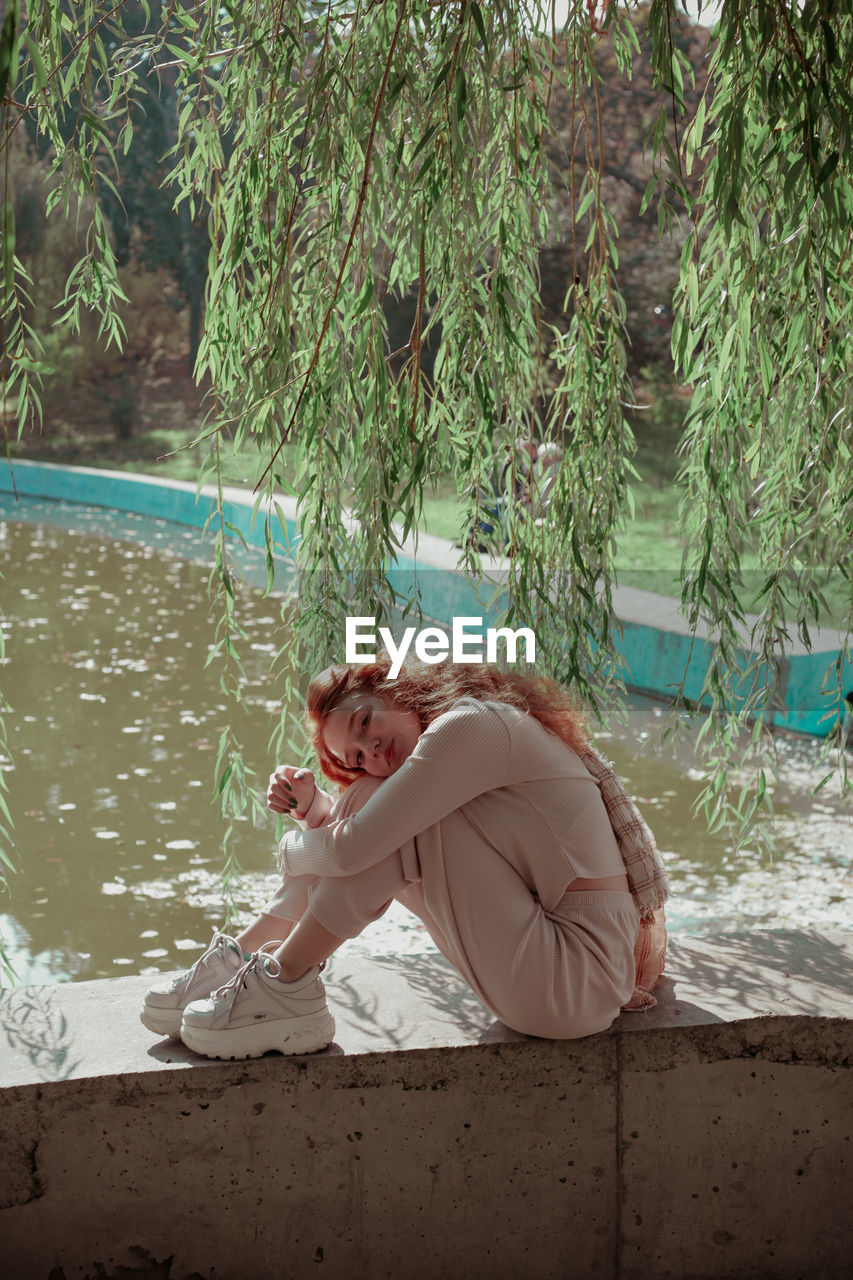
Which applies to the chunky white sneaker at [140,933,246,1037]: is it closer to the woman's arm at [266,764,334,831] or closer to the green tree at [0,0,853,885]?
the woman's arm at [266,764,334,831]

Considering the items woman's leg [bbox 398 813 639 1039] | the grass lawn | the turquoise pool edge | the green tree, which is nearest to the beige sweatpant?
woman's leg [bbox 398 813 639 1039]

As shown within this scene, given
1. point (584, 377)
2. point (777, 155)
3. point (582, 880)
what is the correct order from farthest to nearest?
point (584, 377), point (777, 155), point (582, 880)

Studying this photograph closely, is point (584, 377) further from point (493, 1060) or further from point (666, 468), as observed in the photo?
point (666, 468)

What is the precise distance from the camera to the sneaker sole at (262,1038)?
1.69m

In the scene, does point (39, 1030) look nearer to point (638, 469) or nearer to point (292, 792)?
point (292, 792)

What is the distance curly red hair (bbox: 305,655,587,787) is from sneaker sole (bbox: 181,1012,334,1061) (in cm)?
38

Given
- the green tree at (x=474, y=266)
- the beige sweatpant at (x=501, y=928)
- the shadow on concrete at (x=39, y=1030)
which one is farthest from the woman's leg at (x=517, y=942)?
the green tree at (x=474, y=266)

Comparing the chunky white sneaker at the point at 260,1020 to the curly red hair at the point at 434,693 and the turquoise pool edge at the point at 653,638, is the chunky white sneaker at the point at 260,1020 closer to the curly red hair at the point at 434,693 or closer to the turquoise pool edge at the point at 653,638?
the curly red hair at the point at 434,693

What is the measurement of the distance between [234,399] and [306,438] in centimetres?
14

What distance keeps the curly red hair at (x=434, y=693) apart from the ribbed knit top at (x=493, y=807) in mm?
56

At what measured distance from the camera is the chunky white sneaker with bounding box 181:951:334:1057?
1.69 meters

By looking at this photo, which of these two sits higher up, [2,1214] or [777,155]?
[777,155]

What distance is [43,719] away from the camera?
5742 millimetres

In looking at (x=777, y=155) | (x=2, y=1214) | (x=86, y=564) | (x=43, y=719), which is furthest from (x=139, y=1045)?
(x=86, y=564)
